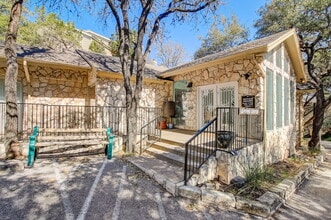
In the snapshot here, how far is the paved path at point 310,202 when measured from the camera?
4.10 meters

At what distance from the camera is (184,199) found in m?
A: 3.96

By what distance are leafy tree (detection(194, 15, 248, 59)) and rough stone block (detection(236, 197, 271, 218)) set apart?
1927 centimetres

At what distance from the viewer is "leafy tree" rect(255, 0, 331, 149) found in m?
9.84

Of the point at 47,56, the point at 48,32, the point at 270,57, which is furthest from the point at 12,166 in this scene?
the point at 48,32

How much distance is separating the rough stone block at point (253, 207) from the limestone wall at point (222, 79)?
11.8 feet

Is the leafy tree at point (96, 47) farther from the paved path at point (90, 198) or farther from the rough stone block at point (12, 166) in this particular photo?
the paved path at point (90, 198)

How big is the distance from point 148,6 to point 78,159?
18.1 feet

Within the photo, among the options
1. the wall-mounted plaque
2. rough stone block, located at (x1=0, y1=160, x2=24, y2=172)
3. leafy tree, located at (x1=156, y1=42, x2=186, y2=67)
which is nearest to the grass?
the wall-mounted plaque

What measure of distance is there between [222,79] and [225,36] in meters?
15.0

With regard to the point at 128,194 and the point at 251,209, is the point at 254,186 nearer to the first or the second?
the point at 251,209

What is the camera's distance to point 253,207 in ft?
12.6

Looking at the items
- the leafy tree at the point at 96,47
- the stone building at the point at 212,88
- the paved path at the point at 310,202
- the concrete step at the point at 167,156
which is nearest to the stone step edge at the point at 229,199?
the paved path at the point at 310,202

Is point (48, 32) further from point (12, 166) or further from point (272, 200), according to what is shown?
point (272, 200)

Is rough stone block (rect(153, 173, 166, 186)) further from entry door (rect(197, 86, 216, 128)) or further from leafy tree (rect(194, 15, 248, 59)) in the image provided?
leafy tree (rect(194, 15, 248, 59))
